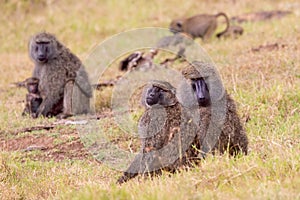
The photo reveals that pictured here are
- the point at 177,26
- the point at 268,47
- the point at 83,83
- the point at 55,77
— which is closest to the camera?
the point at 55,77

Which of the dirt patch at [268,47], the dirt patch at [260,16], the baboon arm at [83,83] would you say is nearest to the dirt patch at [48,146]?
the baboon arm at [83,83]

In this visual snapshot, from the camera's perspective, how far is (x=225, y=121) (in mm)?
4926

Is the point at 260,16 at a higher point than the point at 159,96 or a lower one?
higher

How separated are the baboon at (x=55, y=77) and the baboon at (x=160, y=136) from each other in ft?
11.6

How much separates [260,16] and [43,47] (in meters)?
6.79

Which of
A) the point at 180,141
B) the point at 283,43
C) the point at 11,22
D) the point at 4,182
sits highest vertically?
the point at 11,22

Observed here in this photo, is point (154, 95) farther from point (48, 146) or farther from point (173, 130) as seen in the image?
point (48, 146)

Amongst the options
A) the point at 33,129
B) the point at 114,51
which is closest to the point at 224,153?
the point at 33,129

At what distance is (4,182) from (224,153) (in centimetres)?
185

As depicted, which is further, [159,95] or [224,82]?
[224,82]

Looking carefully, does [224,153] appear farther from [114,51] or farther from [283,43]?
[114,51]

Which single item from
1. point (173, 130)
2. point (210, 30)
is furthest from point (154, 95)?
point (210, 30)

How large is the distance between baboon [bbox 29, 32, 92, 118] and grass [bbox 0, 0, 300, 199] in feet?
1.08

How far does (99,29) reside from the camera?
14.7 meters
